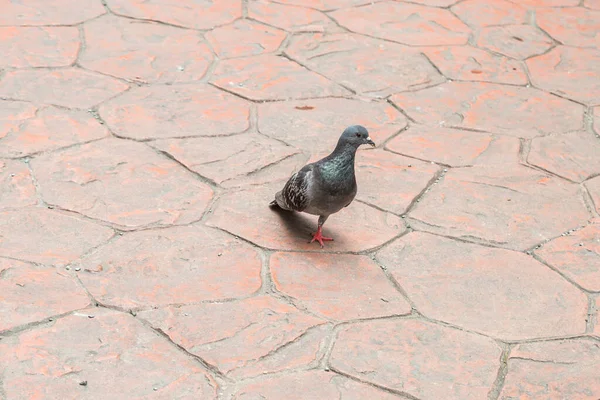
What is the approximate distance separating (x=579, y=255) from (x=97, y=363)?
104 inches

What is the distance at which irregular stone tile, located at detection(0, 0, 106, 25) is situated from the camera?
6.80 m

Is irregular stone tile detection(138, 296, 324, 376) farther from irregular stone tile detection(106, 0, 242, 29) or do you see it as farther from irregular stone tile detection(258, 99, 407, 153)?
irregular stone tile detection(106, 0, 242, 29)

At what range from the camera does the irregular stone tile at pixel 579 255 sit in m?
4.50

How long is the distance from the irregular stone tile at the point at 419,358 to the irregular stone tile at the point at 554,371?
0.10 meters

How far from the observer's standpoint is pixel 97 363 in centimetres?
358

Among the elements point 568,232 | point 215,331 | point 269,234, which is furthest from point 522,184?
point 215,331

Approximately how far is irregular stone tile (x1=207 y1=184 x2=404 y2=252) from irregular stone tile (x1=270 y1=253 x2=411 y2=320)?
0.13 metres

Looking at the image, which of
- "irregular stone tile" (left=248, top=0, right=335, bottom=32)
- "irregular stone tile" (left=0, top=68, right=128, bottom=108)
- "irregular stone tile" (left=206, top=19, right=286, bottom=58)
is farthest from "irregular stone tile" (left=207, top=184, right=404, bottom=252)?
"irregular stone tile" (left=248, top=0, right=335, bottom=32)

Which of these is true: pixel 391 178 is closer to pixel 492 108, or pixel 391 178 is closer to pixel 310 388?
pixel 492 108

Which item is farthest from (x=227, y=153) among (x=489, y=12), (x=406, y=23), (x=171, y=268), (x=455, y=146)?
(x=489, y=12)

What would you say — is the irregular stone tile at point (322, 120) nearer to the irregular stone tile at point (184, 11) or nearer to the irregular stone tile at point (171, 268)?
the irregular stone tile at point (171, 268)

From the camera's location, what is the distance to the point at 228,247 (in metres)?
4.46

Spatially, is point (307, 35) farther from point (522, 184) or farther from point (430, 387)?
point (430, 387)

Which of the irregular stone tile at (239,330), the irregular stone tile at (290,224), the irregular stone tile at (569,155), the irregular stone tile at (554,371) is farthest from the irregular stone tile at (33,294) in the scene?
the irregular stone tile at (569,155)
